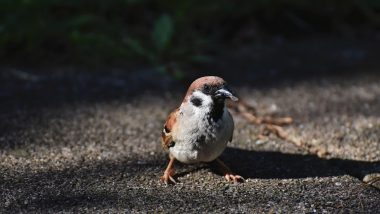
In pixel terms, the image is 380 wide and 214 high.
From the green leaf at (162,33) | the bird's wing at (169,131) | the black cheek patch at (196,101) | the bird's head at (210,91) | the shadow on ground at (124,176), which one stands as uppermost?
the green leaf at (162,33)

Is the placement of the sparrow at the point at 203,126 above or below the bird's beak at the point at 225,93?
below

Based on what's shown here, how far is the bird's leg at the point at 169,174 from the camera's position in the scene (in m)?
4.19

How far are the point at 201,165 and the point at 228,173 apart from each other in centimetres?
30

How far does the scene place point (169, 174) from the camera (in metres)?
4.25

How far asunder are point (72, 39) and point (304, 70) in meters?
2.29

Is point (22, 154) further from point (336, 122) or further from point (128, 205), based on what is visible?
Result: point (336, 122)

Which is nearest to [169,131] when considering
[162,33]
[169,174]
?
[169,174]

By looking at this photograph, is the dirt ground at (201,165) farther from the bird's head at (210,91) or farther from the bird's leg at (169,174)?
the bird's head at (210,91)

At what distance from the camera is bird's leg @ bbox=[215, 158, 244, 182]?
4215 millimetres

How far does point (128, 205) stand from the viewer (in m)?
3.79

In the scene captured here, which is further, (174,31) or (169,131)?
(174,31)

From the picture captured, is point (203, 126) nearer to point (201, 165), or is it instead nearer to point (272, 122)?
point (201, 165)

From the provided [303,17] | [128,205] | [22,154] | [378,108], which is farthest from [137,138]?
[303,17]

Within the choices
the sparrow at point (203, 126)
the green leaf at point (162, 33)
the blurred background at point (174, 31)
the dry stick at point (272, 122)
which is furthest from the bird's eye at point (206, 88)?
the green leaf at point (162, 33)
